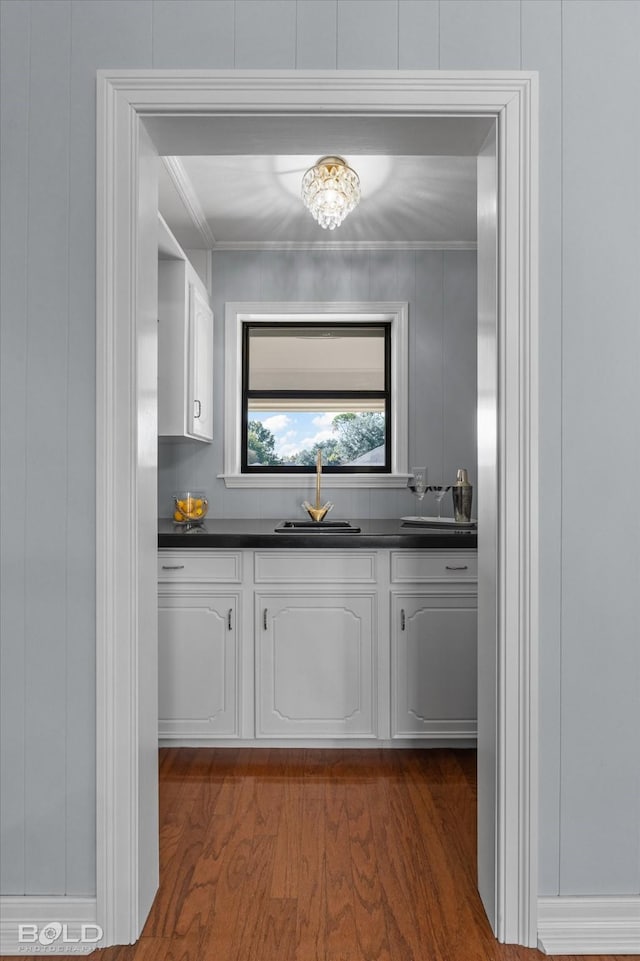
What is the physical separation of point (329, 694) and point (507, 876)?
3.76 ft

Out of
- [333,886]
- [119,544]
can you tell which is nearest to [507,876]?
[333,886]

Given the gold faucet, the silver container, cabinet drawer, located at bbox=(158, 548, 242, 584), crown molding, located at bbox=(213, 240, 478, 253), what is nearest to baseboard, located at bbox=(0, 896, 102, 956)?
cabinet drawer, located at bbox=(158, 548, 242, 584)

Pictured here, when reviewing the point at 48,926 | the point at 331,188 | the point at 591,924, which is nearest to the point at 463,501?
the point at 331,188

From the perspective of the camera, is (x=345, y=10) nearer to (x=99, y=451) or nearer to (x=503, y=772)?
(x=99, y=451)

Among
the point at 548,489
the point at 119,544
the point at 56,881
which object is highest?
the point at 548,489

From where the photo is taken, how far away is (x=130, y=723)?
4.86 feet

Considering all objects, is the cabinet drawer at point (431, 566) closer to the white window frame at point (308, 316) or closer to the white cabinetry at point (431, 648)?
the white cabinetry at point (431, 648)

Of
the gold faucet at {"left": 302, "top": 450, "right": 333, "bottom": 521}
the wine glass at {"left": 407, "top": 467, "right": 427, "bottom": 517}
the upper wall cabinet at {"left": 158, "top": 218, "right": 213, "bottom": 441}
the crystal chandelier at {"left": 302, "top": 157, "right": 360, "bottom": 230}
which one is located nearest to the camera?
the crystal chandelier at {"left": 302, "top": 157, "right": 360, "bottom": 230}

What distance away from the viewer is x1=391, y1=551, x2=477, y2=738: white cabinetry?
8.36ft

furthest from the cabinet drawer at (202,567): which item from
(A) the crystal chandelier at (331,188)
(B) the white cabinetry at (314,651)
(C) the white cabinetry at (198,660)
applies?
(A) the crystal chandelier at (331,188)

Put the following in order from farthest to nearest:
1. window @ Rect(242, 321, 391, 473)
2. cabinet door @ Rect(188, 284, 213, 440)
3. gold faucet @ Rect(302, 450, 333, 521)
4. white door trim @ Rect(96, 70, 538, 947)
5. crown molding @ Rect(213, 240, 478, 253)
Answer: window @ Rect(242, 321, 391, 473)
crown molding @ Rect(213, 240, 478, 253)
gold faucet @ Rect(302, 450, 333, 521)
cabinet door @ Rect(188, 284, 213, 440)
white door trim @ Rect(96, 70, 538, 947)

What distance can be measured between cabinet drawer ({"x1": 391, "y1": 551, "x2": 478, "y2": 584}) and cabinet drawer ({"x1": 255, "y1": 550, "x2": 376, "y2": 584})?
11 cm

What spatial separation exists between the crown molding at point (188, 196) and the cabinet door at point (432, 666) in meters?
2.00

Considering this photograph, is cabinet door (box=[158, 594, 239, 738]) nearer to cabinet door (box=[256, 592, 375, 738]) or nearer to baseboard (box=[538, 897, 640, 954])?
cabinet door (box=[256, 592, 375, 738])
